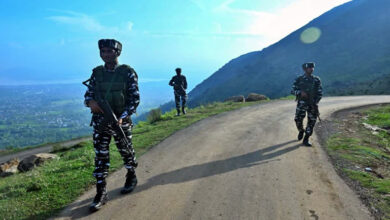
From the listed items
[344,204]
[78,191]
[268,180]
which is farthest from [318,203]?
[78,191]

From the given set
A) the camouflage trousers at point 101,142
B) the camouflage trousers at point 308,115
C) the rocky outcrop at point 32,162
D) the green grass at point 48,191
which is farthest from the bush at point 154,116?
the camouflage trousers at point 101,142

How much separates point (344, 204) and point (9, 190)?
6.25m

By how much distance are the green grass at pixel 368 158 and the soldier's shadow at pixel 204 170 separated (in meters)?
1.43

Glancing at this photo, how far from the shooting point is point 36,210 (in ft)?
13.5

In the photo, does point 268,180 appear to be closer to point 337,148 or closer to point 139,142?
point 337,148

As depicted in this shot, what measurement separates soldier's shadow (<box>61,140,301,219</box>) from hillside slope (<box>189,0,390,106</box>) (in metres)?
65.1

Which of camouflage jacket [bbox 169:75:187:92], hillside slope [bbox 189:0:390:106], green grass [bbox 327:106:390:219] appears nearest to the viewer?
green grass [bbox 327:106:390:219]

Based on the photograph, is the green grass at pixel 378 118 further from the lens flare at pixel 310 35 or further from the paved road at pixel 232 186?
the lens flare at pixel 310 35

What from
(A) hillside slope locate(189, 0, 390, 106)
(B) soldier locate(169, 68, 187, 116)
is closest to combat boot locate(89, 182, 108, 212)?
(B) soldier locate(169, 68, 187, 116)

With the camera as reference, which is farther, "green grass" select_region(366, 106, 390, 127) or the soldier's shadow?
"green grass" select_region(366, 106, 390, 127)

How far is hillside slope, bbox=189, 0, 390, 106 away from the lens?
74000mm

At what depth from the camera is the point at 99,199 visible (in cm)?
416

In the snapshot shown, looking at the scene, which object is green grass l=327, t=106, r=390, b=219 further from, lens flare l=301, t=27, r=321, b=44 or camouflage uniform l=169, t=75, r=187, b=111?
lens flare l=301, t=27, r=321, b=44

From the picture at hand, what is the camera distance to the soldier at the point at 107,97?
13.5ft
